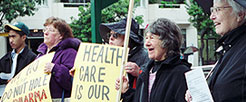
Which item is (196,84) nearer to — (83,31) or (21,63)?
(21,63)

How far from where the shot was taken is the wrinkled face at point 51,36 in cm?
435

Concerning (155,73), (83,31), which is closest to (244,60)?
(155,73)

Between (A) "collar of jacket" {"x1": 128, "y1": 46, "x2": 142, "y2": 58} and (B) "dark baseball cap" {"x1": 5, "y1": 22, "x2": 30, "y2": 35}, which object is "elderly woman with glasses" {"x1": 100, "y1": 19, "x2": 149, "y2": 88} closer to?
(A) "collar of jacket" {"x1": 128, "y1": 46, "x2": 142, "y2": 58}

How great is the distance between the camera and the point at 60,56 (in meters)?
4.25

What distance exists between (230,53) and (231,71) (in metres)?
0.19

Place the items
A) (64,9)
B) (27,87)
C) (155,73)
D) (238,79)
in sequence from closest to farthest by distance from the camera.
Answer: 1. (238,79)
2. (155,73)
3. (27,87)
4. (64,9)

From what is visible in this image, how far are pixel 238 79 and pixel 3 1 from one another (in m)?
12.2

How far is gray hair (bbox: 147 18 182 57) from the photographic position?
3.11 meters

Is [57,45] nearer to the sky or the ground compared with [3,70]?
nearer to the sky

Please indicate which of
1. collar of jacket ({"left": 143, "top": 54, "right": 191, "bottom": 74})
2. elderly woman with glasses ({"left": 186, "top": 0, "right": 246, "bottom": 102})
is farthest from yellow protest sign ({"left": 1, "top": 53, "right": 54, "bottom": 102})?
elderly woman with glasses ({"left": 186, "top": 0, "right": 246, "bottom": 102})

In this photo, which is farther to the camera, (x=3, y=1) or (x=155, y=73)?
(x=3, y=1)

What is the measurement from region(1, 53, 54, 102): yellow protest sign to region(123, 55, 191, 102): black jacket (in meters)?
1.33

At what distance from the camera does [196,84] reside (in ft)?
7.24

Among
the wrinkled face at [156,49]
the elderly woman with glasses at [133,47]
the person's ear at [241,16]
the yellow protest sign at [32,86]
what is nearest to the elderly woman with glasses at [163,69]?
the wrinkled face at [156,49]
